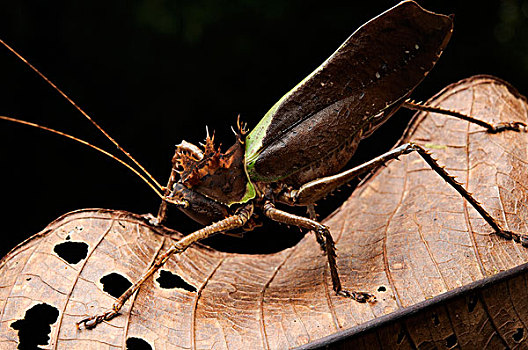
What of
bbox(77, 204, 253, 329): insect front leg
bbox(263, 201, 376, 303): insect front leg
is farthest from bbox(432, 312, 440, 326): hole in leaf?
bbox(77, 204, 253, 329): insect front leg

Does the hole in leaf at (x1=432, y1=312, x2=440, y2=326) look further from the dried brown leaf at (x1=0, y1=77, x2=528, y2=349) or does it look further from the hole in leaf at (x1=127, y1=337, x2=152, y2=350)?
the hole in leaf at (x1=127, y1=337, x2=152, y2=350)

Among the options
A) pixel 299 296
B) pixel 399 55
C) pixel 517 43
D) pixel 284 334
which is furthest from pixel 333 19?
pixel 284 334

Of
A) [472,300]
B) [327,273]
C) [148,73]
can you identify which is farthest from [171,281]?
[148,73]

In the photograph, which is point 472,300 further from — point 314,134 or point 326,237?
point 314,134

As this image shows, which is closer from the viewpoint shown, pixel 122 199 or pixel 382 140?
pixel 122 199

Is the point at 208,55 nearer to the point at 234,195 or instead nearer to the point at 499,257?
the point at 234,195

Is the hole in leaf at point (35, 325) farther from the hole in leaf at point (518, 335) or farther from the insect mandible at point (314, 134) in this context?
the hole in leaf at point (518, 335)

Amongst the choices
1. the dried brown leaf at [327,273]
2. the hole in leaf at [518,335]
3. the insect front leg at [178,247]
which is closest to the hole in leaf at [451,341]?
the dried brown leaf at [327,273]
